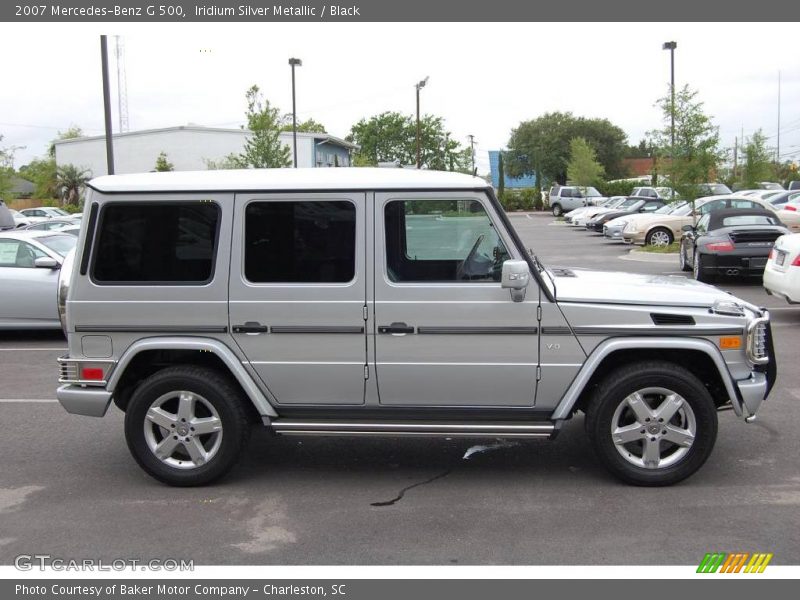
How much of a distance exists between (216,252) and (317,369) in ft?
3.34

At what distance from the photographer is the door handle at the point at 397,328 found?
540 centimetres

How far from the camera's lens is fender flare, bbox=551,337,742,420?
5.31 m

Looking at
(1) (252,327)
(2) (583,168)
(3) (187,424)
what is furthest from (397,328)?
(2) (583,168)

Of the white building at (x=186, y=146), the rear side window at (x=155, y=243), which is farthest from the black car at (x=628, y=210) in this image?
the rear side window at (x=155, y=243)

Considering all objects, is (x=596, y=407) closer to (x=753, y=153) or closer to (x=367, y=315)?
(x=367, y=315)

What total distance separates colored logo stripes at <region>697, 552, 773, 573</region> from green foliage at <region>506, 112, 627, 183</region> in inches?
3114

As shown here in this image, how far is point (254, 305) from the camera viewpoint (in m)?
5.47

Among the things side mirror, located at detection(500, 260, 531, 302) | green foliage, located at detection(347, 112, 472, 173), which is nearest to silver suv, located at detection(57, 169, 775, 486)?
side mirror, located at detection(500, 260, 531, 302)

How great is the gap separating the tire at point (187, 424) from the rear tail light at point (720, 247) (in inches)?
496

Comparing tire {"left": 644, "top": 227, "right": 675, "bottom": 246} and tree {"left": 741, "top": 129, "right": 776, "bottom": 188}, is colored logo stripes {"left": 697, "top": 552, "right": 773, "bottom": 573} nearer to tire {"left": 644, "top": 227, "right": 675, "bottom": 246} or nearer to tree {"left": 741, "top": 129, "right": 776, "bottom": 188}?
tire {"left": 644, "top": 227, "right": 675, "bottom": 246}

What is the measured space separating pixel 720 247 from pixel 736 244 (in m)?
0.29

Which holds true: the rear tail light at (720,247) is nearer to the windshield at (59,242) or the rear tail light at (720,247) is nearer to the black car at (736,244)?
the black car at (736,244)
